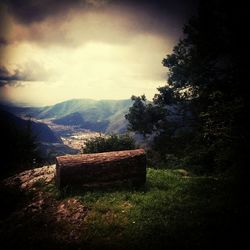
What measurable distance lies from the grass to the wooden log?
452 millimetres

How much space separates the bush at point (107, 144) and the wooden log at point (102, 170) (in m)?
9.29

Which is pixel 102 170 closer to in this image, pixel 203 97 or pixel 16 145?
pixel 203 97

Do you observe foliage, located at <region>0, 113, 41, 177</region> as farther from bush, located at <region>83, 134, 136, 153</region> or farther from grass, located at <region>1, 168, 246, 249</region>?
grass, located at <region>1, 168, 246, 249</region>

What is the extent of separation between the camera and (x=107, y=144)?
22297 millimetres

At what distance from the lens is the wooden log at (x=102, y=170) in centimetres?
1206

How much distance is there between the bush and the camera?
875 inches

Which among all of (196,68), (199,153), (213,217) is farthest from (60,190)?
(196,68)

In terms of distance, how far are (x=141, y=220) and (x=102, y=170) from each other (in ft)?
11.0

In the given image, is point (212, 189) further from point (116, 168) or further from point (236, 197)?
point (116, 168)

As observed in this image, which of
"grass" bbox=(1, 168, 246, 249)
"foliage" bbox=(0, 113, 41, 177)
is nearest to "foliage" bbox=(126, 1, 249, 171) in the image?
"grass" bbox=(1, 168, 246, 249)

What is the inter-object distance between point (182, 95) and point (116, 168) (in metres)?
17.6

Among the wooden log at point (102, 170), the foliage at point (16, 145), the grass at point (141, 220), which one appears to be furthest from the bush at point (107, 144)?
the grass at point (141, 220)

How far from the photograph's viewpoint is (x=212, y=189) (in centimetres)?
1201

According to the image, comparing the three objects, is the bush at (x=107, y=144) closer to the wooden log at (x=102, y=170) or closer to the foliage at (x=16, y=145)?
the foliage at (x=16, y=145)
